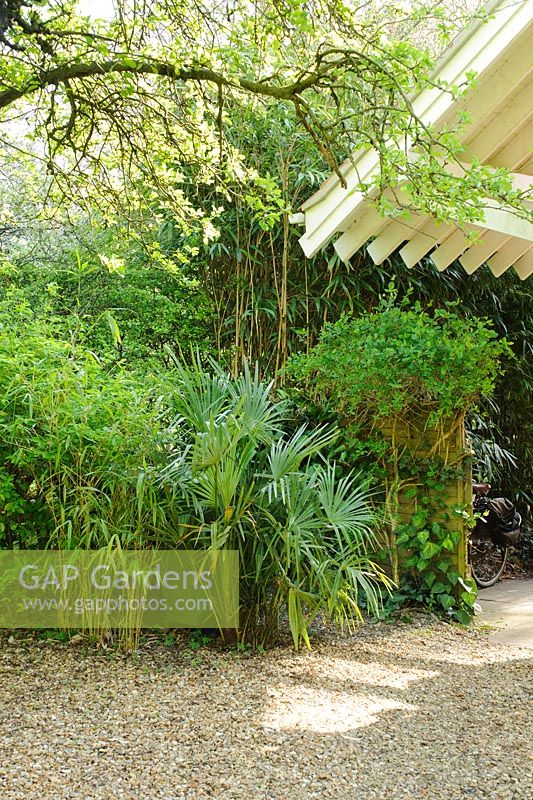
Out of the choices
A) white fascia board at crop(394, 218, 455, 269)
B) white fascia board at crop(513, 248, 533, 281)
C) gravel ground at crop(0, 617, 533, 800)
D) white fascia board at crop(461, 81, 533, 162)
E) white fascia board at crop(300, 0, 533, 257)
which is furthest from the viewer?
white fascia board at crop(513, 248, 533, 281)

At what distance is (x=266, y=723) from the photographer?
2852 mm

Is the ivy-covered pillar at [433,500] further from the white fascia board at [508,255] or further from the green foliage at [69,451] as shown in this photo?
the green foliage at [69,451]

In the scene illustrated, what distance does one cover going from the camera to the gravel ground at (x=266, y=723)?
7.89 feet

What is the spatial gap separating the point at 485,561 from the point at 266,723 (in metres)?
3.60

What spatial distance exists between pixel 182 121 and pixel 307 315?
2051mm

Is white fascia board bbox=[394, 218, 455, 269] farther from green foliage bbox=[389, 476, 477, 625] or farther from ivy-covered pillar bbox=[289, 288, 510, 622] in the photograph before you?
green foliage bbox=[389, 476, 477, 625]

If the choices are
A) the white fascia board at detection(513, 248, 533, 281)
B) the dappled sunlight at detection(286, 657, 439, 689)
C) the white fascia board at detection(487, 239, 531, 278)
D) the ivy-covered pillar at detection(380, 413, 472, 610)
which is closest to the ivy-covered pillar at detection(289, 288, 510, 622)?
the ivy-covered pillar at detection(380, 413, 472, 610)

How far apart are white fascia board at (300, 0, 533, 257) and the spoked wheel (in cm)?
256

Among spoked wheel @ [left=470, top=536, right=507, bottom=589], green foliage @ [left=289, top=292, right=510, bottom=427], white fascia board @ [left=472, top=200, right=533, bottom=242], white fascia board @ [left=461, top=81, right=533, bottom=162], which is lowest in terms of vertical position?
spoked wheel @ [left=470, top=536, right=507, bottom=589]

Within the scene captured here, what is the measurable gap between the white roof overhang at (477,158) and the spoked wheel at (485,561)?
2.05 meters

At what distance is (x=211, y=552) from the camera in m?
3.45

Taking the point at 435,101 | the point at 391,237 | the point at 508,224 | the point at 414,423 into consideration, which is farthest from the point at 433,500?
the point at 435,101

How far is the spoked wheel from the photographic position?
5734 mm

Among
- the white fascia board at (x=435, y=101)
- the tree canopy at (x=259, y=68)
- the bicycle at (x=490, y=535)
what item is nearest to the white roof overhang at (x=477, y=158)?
the white fascia board at (x=435, y=101)
